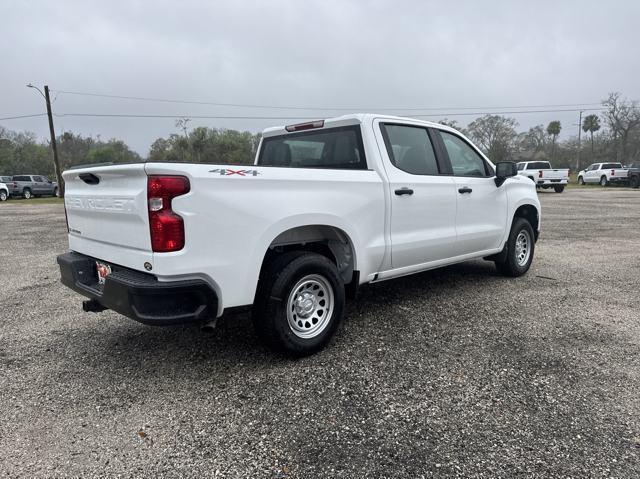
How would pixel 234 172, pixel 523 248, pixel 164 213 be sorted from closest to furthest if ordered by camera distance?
1. pixel 164 213
2. pixel 234 172
3. pixel 523 248

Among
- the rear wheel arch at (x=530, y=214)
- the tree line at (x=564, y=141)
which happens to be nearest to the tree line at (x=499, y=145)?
the tree line at (x=564, y=141)

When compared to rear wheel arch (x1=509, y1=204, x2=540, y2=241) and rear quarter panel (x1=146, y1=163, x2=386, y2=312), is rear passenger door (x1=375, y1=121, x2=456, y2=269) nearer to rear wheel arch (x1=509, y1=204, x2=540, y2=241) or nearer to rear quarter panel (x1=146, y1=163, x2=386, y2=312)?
rear quarter panel (x1=146, y1=163, x2=386, y2=312)

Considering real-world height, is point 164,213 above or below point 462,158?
below

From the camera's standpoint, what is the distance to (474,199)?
16.7 feet

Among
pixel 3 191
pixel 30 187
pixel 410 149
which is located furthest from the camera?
pixel 30 187

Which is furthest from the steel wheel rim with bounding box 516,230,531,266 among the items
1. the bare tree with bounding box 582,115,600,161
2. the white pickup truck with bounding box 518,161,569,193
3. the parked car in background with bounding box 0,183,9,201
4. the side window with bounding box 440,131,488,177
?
the bare tree with bounding box 582,115,600,161

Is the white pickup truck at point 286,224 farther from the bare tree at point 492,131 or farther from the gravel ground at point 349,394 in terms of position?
the bare tree at point 492,131

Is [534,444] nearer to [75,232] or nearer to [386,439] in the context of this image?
[386,439]

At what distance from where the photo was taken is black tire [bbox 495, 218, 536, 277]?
5.87m

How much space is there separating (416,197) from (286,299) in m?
1.73

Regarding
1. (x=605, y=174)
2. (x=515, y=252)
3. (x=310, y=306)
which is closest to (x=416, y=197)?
(x=310, y=306)

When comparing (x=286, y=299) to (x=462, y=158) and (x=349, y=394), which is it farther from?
(x=462, y=158)

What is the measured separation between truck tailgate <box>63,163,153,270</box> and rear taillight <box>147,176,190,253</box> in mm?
53

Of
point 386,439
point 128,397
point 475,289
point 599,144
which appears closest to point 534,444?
point 386,439
